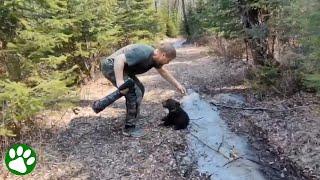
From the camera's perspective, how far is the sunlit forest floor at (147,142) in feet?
16.1

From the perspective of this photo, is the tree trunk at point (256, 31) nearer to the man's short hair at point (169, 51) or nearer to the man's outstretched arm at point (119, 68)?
the man's short hair at point (169, 51)

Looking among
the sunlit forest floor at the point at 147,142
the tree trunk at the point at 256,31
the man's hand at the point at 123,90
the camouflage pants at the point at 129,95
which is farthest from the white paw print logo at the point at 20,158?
the tree trunk at the point at 256,31

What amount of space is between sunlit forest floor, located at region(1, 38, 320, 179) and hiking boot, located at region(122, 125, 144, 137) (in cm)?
8

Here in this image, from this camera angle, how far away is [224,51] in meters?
12.8

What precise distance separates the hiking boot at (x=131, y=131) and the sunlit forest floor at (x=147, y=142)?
8 centimetres

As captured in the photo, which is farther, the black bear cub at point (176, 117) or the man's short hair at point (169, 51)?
the black bear cub at point (176, 117)

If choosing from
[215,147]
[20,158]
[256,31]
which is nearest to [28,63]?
[20,158]

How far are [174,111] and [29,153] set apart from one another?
2.77m

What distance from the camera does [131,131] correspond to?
19.4 feet

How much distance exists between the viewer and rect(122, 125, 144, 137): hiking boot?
5.86 meters

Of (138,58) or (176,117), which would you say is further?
(176,117)

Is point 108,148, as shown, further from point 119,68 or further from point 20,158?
point 20,158

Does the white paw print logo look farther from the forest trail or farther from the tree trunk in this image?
the tree trunk

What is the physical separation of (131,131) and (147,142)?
1.32ft
